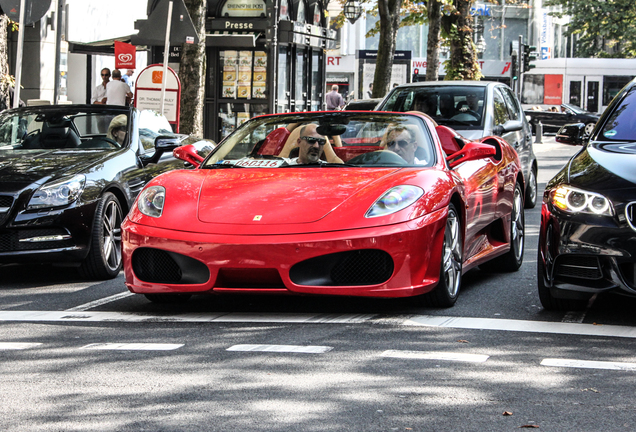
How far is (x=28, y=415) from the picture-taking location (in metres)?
3.97

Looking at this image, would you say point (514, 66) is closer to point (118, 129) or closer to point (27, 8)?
point (27, 8)

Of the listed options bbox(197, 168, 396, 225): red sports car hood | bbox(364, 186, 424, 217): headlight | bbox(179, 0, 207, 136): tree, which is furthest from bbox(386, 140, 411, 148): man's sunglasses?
bbox(179, 0, 207, 136): tree

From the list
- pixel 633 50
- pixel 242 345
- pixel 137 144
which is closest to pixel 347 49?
pixel 633 50

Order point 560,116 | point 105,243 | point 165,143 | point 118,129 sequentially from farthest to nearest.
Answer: point 560,116, point 118,129, point 165,143, point 105,243

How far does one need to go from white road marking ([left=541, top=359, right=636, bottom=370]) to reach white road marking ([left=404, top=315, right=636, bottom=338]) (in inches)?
28.0

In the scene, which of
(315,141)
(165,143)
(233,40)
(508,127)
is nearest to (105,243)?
(165,143)

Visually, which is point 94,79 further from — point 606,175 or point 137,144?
point 606,175

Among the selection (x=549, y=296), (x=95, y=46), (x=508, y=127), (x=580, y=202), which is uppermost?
(x=95, y=46)

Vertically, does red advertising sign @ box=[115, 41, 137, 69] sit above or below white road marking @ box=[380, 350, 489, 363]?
above

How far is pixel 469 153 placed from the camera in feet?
22.3

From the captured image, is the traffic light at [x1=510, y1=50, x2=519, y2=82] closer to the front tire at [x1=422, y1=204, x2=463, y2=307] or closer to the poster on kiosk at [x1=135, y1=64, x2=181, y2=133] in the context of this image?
the poster on kiosk at [x1=135, y1=64, x2=181, y2=133]

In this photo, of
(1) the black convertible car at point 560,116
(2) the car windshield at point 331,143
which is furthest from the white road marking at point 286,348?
(1) the black convertible car at point 560,116

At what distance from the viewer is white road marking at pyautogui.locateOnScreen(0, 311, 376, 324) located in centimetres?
594

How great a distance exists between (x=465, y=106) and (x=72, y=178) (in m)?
6.06
